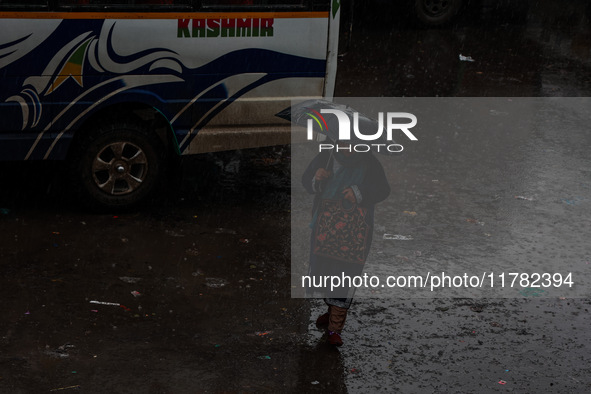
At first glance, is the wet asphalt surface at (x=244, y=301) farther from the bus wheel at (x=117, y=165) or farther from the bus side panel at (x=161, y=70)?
the bus side panel at (x=161, y=70)

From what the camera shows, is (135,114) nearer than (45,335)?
No

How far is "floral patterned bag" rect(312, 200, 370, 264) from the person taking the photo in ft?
18.8

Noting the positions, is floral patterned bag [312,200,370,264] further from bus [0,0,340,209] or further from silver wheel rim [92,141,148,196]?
silver wheel rim [92,141,148,196]

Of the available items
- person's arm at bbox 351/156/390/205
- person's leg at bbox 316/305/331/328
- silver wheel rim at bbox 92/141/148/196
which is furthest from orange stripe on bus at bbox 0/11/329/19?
person's leg at bbox 316/305/331/328

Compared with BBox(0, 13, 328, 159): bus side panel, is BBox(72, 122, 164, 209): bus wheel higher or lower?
lower

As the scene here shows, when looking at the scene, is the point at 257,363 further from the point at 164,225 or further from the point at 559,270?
the point at 559,270

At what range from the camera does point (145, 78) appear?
7492mm

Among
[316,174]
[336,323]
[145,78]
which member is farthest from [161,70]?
[336,323]

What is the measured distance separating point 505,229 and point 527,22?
9.34 meters

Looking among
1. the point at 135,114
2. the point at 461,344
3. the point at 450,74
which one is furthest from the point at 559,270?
the point at 450,74

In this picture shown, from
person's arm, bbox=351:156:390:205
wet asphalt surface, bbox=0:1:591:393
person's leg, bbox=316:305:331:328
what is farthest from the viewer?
person's leg, bbox=316:305:331:328

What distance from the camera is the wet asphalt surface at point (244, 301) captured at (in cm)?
549

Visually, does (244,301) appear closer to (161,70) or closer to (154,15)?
(161,70)

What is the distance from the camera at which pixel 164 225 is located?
25.1ft
